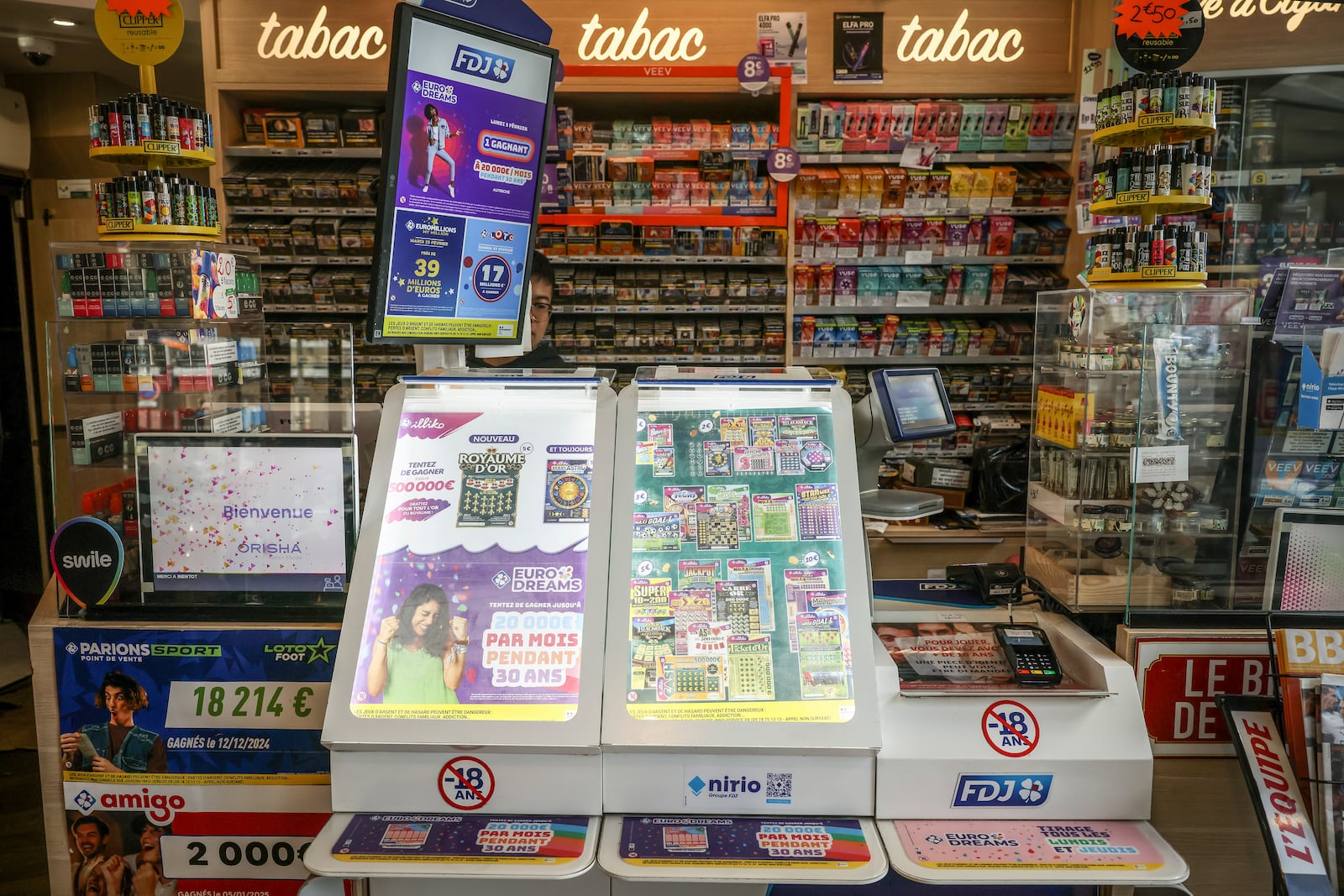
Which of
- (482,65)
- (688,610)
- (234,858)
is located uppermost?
(482,65)

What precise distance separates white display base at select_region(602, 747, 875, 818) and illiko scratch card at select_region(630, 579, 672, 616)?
0.83ft

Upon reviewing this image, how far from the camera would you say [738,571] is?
177cm

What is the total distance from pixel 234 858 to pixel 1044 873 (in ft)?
5.28

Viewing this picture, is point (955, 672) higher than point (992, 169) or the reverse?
the reverse

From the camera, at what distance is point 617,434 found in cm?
188

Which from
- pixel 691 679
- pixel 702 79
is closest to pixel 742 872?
pixel 691 679

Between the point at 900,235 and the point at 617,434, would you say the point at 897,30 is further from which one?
the point at 617,434

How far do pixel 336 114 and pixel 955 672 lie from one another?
4.38m

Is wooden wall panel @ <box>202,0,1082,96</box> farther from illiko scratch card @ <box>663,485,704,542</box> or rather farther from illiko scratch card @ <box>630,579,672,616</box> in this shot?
illiko scratch card @ <box>630,579,672,616</box>

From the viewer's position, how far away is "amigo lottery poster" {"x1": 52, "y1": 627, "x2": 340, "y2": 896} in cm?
195

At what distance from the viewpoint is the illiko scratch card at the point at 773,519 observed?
1.80 meters

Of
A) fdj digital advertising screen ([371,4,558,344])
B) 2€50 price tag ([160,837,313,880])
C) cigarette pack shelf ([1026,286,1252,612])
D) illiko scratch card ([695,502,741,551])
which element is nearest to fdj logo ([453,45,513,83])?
fdj digital advertising screen ([371,4,558,344])

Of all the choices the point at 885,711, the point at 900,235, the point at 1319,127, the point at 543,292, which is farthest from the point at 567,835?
the point at 1319,127

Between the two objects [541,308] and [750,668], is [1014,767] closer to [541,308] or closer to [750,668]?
[750,668]
